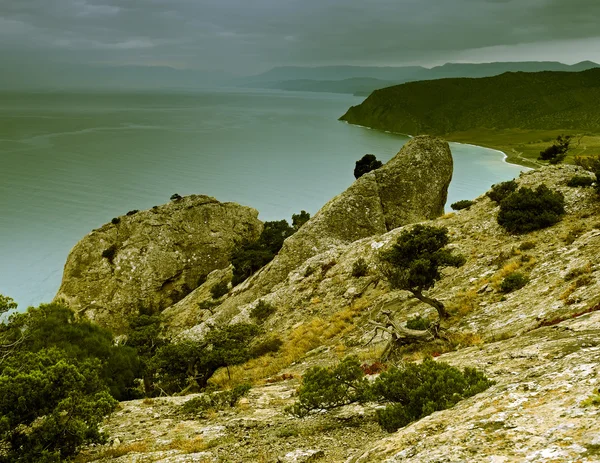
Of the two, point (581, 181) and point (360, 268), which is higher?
point (581, 181)

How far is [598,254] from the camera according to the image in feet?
56.2

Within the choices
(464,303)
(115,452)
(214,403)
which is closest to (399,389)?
(214,403)

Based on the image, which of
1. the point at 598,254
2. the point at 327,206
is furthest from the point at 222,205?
the point at 598,254

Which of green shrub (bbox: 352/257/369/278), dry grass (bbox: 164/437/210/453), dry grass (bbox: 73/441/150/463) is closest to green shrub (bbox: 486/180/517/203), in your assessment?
green shrub (bbox: 352/257/369/278)

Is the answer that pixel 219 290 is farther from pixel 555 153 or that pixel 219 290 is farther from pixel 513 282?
pixel 555 153

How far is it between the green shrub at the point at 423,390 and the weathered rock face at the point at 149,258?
46435mm

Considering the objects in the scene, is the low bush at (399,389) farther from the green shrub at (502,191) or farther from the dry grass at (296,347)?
the green shrub at (502,191)

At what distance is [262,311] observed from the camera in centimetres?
3036

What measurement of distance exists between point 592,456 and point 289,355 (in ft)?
62.2

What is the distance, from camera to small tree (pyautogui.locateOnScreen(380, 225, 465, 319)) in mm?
17797

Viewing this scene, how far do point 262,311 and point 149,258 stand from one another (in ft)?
92.9

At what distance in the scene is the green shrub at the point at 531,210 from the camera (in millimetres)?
24859

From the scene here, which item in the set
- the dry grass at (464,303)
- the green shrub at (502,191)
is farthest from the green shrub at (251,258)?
the dry grass at (464,303)

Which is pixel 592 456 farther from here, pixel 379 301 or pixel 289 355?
pixel 379 301
